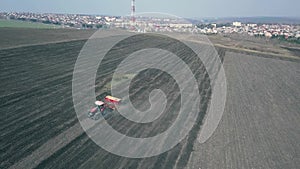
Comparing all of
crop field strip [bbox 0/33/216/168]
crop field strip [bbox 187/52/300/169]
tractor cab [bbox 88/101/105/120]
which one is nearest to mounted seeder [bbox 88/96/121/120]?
tractor cab [bbox 88/101/105/120]

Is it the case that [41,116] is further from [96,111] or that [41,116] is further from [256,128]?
[256,128]

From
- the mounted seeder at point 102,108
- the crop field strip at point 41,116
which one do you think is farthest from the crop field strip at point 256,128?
the mounted seeder at point 102,108

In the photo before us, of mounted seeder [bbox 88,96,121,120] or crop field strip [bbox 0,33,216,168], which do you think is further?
mounted seeder [bbox 88,96,121,120]

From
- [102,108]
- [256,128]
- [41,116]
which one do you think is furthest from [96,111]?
[256,128]

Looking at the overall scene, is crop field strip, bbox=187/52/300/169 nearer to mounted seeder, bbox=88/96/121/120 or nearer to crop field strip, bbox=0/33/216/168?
crop field strip, bbox=0/33/216/168

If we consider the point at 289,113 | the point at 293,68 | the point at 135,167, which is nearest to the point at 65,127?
the point at 135,167

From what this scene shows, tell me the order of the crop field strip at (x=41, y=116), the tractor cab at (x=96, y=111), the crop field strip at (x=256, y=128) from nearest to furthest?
the crop field strip at (x=41, y=116) < the crop field strip at (x=256, y=128) < the tractor cab at (x=96, y=111)

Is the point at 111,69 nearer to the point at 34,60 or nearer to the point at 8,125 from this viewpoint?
Result: the point at 34,60

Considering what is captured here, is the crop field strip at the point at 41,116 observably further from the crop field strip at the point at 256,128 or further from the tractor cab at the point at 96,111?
the crop field strip at the point at 256,128

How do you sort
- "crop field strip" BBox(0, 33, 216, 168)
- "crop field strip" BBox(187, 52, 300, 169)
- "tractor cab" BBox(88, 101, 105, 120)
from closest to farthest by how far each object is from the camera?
"crop field strip" BBox(0, 33, 216, 168)
"crop field strip" BBox(187, 52, 300, 169)
"tractor cab" BBox(88, 101, 105, 120)
